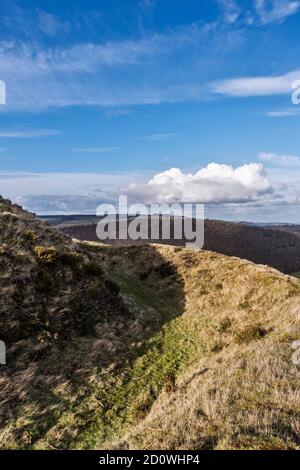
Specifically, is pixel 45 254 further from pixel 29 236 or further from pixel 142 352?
pixel 142 352

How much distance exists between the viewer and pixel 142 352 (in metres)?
22.1

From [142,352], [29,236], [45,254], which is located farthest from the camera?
[29,236]

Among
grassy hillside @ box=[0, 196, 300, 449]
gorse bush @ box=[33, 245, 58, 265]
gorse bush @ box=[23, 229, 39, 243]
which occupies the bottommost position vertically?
grassy hillside @ box=[0, 196, 300, 449]

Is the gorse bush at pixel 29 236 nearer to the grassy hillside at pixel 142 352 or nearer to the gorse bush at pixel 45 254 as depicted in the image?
the grassy hillside at pixel 142 352

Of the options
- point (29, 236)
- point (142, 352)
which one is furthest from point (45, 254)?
point (142, 352)

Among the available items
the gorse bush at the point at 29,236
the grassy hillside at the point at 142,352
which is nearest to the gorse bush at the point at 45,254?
the grassy hillside at the point at 142,352

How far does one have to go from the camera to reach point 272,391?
14.6 m

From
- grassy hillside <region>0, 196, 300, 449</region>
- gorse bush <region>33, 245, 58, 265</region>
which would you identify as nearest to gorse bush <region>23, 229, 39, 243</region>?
grassy hillside <region>0, 196, 300, 449</region>

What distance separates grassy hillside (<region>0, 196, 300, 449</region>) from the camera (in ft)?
43.4

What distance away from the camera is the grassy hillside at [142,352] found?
43.4 ft

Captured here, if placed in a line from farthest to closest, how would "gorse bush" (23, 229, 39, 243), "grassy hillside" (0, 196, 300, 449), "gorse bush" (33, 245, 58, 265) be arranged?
"gorse bush" (23, 229, 39, 243), "gorse bush" (33, 245, 58, 265), "grassy hillside" (0, 196, 300, 449)

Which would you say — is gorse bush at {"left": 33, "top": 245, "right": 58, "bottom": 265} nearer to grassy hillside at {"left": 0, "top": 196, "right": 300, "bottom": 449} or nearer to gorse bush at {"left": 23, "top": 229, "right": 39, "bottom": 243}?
grassy hillside at {"left": 0, "top": 196, "right": 300, "bottom": 449}
